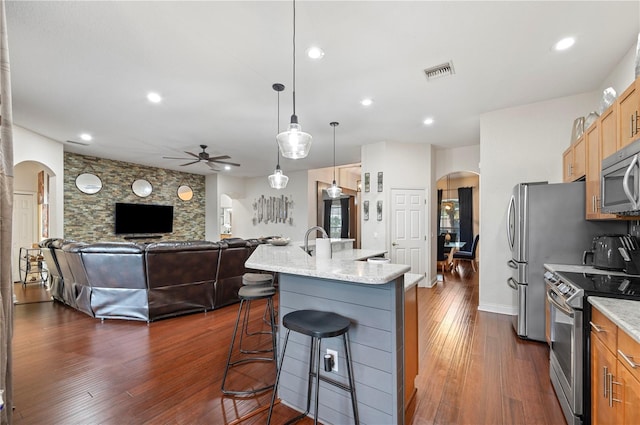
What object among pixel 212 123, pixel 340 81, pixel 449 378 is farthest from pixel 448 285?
pixel 212 123

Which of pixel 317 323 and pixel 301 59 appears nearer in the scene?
pixel 317 323

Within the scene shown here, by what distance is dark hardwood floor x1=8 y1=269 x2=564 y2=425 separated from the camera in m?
1.92

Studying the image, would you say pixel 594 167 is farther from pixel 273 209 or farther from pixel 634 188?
pixel 273 209

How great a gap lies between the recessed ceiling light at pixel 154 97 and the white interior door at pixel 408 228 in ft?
13.8

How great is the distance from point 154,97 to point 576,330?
4.75 m

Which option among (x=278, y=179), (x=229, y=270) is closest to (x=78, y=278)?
(x=229, y=270)

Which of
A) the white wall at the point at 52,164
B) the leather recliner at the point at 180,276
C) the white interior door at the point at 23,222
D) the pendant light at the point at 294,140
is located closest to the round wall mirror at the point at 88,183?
the white interior door at the point at 23,222

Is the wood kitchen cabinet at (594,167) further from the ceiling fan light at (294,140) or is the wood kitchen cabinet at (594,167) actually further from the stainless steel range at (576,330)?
the ceiling fan light at (294,140)

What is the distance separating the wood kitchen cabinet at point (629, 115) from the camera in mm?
1896

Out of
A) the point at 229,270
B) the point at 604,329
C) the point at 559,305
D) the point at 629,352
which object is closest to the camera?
the point at 629,352

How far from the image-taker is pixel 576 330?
66.7 inches

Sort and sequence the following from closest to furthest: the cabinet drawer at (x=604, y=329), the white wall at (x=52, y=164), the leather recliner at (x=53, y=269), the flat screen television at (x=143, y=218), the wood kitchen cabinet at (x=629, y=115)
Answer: the cabinet drawer at (x=604, y=329) < the wood kitchen cabinet at (x=629, y=115) < the leather recliner at (x=53, y=269) < the white wall at (x=52, y=164) < the flat screen television at (x=143, y=218)

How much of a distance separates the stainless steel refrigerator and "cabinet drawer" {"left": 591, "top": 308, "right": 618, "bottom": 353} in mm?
1636

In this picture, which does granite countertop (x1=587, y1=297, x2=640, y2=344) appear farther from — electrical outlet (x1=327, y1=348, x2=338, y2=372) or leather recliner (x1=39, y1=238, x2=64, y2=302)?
leather recliner (x1=39, y1=238, x2=64, y2=302)
